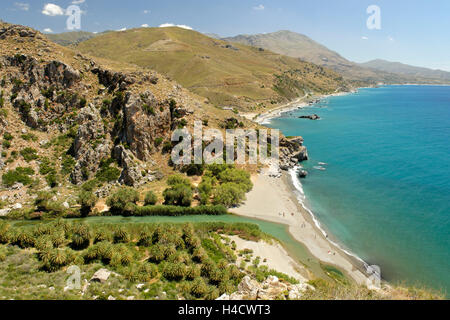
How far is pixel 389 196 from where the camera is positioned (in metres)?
66.4

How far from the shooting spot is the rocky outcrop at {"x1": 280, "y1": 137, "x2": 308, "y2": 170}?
3561 inches

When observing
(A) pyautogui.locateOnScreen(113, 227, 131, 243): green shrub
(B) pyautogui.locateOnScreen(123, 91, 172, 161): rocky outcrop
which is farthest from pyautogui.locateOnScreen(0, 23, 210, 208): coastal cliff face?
(A) pyautogui.locateOnScreen(113, 227, 131, 243): green shrub

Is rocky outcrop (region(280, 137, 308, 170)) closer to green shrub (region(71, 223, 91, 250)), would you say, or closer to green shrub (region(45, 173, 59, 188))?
green shrub (region(71, 223, 91, 250))

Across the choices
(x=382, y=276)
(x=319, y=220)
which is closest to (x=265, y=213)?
(x=319, y=220)

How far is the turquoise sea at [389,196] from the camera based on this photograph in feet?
150

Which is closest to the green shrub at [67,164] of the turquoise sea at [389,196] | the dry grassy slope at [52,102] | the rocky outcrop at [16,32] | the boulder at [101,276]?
the dry grassy slope at [52,102]

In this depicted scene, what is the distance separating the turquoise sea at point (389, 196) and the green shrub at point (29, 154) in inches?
3004

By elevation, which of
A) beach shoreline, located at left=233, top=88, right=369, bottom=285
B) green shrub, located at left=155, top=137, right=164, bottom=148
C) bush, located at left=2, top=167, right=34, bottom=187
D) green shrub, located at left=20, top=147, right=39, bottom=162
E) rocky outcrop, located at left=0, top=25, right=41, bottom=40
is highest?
rocky outcrop, located at left=0, top=25, right=41, bottom=40

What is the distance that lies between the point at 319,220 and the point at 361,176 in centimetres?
3200

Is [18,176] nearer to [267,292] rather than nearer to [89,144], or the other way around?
[89,144]

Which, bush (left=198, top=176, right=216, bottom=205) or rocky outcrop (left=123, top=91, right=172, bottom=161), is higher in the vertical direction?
rocky outcrop (left=123, top=91, right=172, bottom=161)

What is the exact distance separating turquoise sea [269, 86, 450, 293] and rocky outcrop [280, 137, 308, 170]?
146 inches

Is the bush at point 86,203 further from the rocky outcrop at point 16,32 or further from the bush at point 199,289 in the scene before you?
the rocky outcrop at point 16,32

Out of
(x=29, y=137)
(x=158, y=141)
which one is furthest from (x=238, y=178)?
(x=29, y=137)
